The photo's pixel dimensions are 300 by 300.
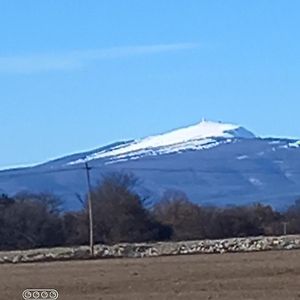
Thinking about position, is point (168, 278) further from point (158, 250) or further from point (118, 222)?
point (118, 222)

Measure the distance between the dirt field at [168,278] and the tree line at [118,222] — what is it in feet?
82.2

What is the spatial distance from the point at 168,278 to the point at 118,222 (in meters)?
38.3

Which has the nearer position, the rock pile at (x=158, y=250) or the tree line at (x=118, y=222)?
the rock pile at (x=158, y=250)

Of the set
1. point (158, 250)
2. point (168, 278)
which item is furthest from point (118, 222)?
point (168, 278)

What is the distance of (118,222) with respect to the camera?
231 ft

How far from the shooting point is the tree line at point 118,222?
6900cm

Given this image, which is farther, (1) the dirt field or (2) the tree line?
(2) the tree line

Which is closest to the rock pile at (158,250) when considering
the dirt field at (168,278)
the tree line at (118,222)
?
the dirt field at (168,278)

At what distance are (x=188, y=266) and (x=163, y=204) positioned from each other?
139 feet

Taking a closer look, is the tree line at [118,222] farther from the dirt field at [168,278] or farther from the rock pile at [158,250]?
the dirt field at [168,278]

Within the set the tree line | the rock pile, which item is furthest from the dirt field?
the tree line

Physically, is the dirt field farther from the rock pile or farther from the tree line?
the tree line

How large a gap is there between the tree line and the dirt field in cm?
2504

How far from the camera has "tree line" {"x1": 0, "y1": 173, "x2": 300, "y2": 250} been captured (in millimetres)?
69000
